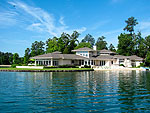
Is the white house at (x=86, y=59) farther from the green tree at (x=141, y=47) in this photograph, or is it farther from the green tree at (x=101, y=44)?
the green tree at (x=101, y=44)

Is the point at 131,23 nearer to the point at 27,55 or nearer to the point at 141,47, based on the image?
the point at 141,47

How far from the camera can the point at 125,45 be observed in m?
86.0

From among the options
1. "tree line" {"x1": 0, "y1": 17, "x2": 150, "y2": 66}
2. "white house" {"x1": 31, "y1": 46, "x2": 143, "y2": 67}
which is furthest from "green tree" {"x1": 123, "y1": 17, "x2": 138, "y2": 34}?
"white house" {"x1": 31, "y1": 46, "x2": 143, "y2": 67}

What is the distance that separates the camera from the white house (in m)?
63.2

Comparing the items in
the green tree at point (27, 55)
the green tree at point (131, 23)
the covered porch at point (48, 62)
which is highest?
the green tree at point (131, 23)

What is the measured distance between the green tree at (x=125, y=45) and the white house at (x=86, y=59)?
11453mm

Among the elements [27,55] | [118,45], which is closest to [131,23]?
[118,45]

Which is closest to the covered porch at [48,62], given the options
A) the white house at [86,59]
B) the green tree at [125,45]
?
the white house at [86,59]

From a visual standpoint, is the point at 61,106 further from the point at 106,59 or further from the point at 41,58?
the point at 106,59

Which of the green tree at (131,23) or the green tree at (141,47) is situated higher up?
the green tree at (131,23)

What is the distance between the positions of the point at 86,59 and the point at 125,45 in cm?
2774

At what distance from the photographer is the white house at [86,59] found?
63.2 metres

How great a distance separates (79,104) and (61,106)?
1234 mm

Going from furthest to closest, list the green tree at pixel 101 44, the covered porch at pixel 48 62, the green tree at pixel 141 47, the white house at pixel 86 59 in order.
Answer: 1. the green tree at pixel 101 44
2. the green tree at pixel 141 47
3. the white house at pixel 86 59
4. the covered porch at pixel 48 62
